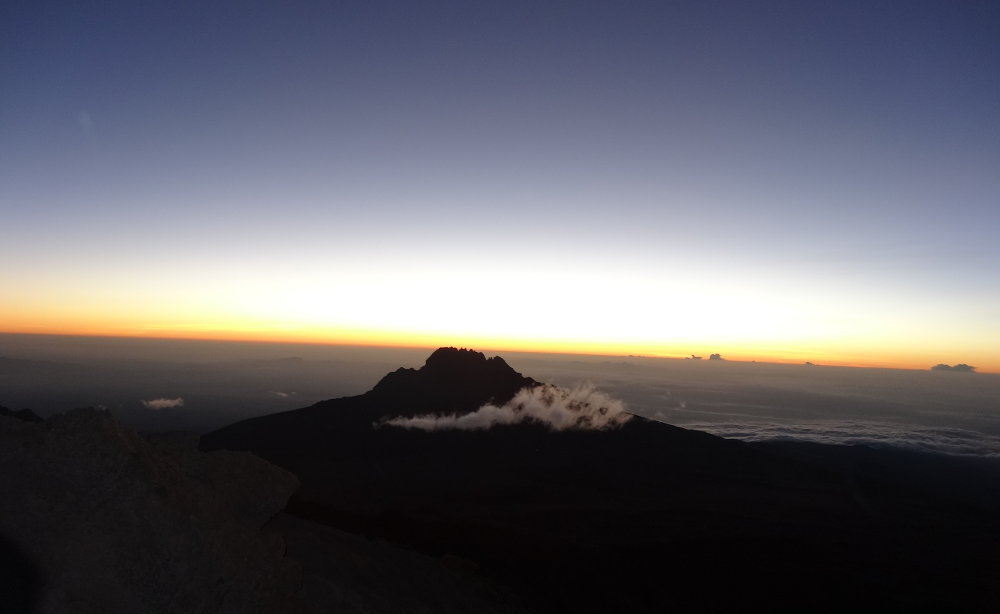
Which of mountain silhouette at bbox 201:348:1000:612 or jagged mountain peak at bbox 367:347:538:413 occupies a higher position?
jagged mountain peak at bbox 367:347:538:413

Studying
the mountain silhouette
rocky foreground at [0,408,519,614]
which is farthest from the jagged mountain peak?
rocky foreground at [0,408,519,614]

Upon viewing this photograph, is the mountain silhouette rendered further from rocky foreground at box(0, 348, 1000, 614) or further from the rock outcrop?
the rock outcrop

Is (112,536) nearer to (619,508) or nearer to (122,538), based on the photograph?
(122,538)

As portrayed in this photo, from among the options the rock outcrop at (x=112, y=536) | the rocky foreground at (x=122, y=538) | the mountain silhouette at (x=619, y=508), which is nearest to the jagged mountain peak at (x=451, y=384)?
the mountain silhouette at (x=619, y=508)

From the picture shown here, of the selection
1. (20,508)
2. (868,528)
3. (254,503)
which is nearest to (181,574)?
(20,508)

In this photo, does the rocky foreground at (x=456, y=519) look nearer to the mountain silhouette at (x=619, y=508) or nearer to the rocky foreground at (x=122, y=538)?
the rocky foreground at (x=122, y=538)

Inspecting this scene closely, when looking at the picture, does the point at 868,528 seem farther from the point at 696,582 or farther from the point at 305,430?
the point at 305,430

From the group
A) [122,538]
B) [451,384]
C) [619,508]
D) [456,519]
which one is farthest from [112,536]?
[451,384]
